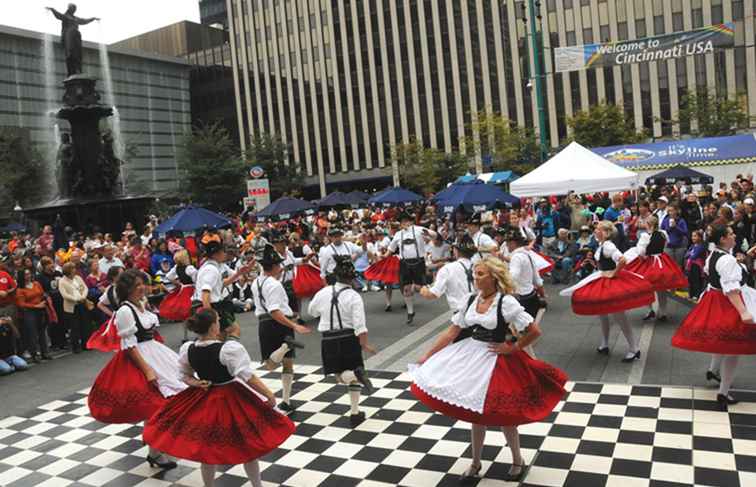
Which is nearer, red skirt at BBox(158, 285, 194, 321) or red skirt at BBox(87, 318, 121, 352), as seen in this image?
red skirt at BBox(87, 318, 121, 352)

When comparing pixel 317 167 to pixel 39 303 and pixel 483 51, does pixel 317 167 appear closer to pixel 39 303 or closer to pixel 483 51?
pixel 483 51

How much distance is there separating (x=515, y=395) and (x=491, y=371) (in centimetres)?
26

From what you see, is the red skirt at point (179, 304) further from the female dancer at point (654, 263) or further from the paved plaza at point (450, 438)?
the female dancer at point (654, 263)

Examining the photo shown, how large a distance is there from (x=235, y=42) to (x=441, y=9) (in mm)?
22814

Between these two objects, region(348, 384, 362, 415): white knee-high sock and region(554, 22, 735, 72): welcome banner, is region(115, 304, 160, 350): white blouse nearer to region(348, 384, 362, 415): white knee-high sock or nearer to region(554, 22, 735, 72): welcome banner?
region(348, 384, 362, 415): white knee-high sock

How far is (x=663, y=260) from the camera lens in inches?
393

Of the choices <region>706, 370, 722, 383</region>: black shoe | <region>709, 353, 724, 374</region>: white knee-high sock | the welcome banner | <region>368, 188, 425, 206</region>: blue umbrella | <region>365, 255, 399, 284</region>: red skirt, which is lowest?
<region>706, 370, 722, 383</region>: black shoe

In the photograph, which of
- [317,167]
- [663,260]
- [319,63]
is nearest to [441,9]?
[319,63]

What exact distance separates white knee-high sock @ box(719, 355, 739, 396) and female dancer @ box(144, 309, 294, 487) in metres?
4.59

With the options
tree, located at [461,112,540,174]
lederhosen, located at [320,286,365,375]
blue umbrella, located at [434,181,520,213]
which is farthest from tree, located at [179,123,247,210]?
lederhosen, located at [320,286,365,375]

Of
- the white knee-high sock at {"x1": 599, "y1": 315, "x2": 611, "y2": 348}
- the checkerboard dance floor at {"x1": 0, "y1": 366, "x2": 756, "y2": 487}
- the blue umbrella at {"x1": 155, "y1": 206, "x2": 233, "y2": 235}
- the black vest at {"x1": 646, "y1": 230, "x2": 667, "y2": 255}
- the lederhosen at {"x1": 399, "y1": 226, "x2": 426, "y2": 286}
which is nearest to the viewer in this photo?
the checkerboard dance floor at {"x1": 0, "y1": 366, "x2": 756, "y2": 487}

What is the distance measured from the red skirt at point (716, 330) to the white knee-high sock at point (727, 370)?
0.93 ft

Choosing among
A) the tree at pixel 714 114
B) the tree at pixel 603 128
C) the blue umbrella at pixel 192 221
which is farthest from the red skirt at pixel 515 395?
the tree at pixel 603 128

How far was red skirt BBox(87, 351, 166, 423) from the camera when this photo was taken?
601cm
